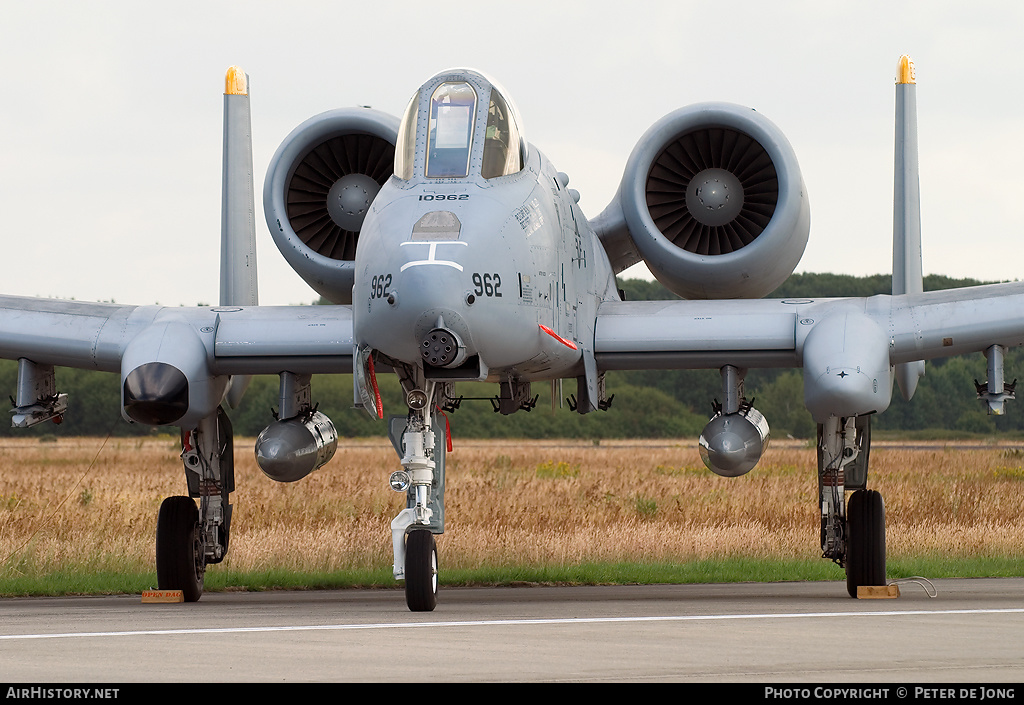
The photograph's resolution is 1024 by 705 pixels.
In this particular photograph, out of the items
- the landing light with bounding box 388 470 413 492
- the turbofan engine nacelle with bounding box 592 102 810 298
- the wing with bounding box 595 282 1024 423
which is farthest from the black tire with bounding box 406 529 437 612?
the turbofan engine nacelle with bounding box 592 102 810 298

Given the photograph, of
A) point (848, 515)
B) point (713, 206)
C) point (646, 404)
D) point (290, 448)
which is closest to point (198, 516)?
point (290, 448)

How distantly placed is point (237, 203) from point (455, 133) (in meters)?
4.95

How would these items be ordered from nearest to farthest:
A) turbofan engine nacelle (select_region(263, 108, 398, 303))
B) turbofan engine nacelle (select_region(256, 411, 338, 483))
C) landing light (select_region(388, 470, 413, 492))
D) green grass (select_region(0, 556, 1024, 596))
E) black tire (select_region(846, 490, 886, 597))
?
landing light (select_region(388, 470, 413, 492)) < turbofan engine nacelle (select_region(256, 411, 338, 483)) < black tire (select_region(846, 490, 886, 597)) < turbofan engine nacelle (select_region(263, 108, 398, 303)) < green grass (select_region(0, 556, 1024, 596))

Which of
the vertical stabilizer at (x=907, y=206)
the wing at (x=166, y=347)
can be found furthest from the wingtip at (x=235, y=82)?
the vertical stabilizer at (x=907, y=206)

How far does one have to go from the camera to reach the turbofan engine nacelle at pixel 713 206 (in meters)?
14.9

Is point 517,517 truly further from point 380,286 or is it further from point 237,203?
point 380,286

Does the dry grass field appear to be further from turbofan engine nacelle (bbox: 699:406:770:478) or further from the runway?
turbofan engine nacelle (bbox: 699:406:770:478)

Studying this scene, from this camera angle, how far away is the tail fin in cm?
1600

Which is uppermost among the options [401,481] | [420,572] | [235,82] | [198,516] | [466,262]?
[235,82]

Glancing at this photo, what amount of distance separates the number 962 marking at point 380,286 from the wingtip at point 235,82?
6096mm

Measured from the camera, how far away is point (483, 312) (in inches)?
432

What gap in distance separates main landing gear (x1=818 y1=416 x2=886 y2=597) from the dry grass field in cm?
494

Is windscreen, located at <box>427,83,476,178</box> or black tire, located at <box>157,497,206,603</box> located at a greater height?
windscreen, located at <box>427,83,476,178</box>

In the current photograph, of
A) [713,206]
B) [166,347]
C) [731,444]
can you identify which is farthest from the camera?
[713,206]
